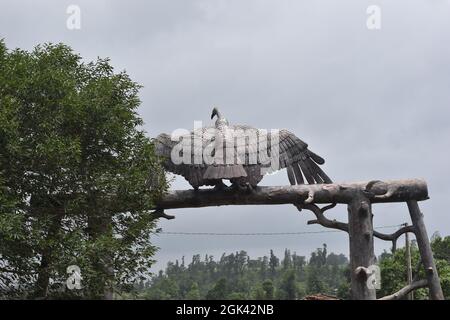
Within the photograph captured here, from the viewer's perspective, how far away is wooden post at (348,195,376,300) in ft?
32.6

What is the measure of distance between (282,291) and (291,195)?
110 ft

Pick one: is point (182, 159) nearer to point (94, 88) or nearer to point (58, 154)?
point (94, 88)

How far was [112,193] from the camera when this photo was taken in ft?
27.7

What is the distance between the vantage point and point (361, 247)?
10.2 m

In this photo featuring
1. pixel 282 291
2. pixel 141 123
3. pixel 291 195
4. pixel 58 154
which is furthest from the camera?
pixel 282 291

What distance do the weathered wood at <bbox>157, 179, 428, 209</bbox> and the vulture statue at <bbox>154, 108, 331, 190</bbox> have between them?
19 cm

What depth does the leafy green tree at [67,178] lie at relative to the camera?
7.66m

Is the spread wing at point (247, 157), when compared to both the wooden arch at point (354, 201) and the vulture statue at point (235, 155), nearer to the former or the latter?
the vulture statue at point (235, 155)

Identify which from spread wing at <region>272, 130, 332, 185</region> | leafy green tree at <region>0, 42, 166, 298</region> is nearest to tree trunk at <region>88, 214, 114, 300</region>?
leafy green tree at <region>0, 42, 166, 298</region>

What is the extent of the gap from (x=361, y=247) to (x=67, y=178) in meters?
4.88

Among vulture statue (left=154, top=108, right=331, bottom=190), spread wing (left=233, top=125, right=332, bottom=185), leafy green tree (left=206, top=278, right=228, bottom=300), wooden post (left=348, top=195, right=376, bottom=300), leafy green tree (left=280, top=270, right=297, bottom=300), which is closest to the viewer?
wooden post (left=348, top=195, right=376, bottom=300)

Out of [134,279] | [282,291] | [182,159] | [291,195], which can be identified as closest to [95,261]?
[134,279]

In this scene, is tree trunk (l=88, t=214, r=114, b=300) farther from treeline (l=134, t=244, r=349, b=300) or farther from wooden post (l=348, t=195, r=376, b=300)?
treeline (l=134, t=244, r=349, b=300)
